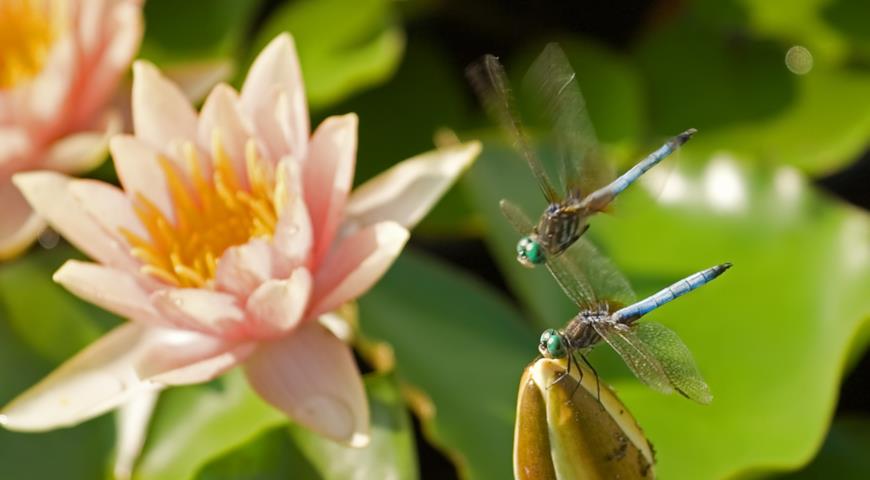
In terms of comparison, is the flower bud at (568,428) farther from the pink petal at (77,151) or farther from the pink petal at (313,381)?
the pink petal at (77,151)

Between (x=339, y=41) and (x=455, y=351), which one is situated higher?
(x=339, y=41)

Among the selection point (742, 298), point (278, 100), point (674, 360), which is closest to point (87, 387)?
point (278, 100)

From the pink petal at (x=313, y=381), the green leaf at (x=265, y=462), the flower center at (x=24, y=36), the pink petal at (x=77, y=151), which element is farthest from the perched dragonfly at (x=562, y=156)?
the flower center at (x=24, y=36)

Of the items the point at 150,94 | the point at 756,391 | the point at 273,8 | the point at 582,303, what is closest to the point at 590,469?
the point at 582,303

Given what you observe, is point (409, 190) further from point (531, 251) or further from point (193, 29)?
point (193, 29)

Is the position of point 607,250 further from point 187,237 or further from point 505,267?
point 187,237

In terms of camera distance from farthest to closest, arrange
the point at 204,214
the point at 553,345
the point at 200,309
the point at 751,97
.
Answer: the point at 751,97, the point at 204,214, the point at 200,309, the point at 553,345

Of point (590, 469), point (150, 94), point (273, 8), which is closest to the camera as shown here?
point (590, 469)
